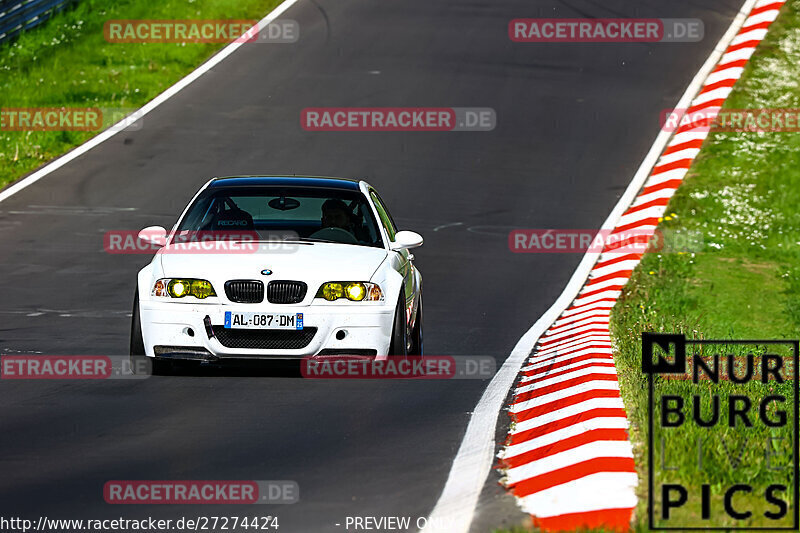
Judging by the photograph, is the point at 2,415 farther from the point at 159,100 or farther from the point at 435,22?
the point at 435,22

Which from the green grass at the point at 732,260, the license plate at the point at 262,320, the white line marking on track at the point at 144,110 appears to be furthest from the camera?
the white line marking on track at the point at 144,110

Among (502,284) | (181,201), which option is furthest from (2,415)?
(181,201)

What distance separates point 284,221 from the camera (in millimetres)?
12281

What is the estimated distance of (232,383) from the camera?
11117 millimetres

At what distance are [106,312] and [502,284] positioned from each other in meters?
4.86

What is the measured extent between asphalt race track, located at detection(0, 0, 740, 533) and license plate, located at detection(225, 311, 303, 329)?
1.73ft

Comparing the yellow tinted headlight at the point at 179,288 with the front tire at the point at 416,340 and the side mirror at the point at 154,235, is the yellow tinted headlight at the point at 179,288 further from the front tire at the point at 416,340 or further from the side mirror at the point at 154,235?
the front tire at the point at 416,340
